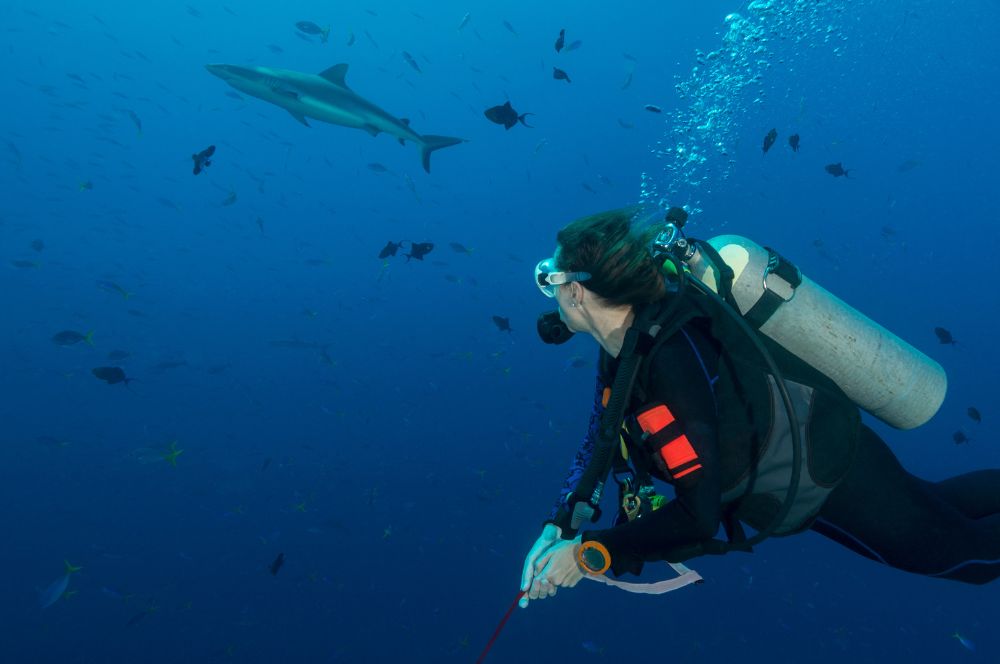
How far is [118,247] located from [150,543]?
70.5m

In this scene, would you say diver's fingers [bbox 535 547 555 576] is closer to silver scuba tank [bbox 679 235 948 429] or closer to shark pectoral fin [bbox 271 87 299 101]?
silver scuba tank [bbox 679 235 948 429]

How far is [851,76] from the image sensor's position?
7256cm

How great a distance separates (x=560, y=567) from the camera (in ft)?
7.30

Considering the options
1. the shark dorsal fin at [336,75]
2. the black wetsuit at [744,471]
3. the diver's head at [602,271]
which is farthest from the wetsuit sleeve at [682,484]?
the shark dorsal fin at [336,75]

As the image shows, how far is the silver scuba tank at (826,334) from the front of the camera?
2.63m

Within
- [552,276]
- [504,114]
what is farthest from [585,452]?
[504,114]

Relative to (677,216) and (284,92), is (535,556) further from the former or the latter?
(284,92)

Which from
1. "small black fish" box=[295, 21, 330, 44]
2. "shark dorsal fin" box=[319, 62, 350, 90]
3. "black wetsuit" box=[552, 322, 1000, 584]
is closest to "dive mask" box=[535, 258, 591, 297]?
"black wetsuit" box=[552, 322, 1000, 584]

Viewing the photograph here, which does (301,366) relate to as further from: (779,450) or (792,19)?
(792,19)

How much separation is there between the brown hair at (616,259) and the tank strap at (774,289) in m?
0.65

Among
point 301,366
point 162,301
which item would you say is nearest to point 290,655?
point 301,366

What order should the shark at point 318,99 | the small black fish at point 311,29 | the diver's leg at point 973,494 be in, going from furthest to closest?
the small black fish at point 311,29, the shark at point 318,99, the diver's leg at point 973,494

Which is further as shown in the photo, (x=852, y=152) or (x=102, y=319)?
(x=852, y=152)

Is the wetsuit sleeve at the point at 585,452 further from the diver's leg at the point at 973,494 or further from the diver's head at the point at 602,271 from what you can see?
the diver's leg at the point at 973,494
